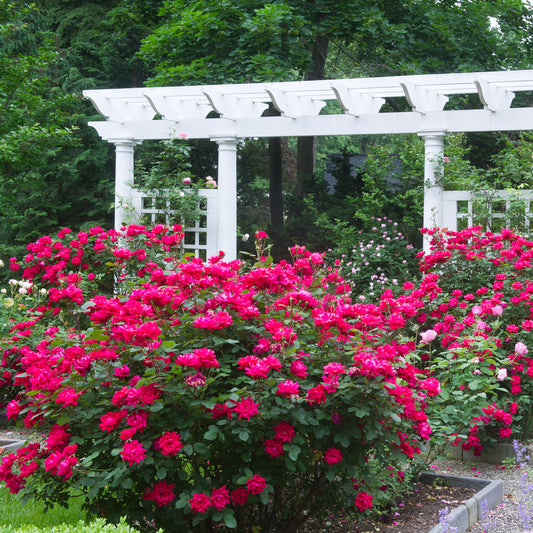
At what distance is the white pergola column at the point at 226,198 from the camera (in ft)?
26.5

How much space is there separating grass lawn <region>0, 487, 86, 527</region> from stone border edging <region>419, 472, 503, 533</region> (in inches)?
62.4

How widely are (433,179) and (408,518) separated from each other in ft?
15.2

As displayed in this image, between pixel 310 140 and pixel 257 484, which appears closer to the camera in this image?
pixel 257 484

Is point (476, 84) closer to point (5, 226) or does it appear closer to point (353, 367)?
point (353, 367)

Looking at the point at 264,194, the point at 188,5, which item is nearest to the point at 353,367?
the point at 188,5

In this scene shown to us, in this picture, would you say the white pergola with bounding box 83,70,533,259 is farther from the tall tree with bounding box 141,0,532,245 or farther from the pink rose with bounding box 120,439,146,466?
the pink rose with bounding box 120,439,146,466

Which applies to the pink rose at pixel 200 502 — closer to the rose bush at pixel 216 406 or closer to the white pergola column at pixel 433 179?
the rose bush at pixel 216 406

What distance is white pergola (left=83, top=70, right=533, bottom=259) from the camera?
695 cm

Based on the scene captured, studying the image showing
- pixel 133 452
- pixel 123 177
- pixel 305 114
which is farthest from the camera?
pixel 123 177

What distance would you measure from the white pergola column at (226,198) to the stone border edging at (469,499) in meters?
4.69

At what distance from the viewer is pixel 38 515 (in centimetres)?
329

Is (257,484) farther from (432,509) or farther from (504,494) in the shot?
(504,494)

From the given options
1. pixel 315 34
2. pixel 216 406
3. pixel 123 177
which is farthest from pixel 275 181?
pixel 216 406

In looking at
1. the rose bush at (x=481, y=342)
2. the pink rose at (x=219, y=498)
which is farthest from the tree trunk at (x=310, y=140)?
the pink rose at (x=219, y=498)
